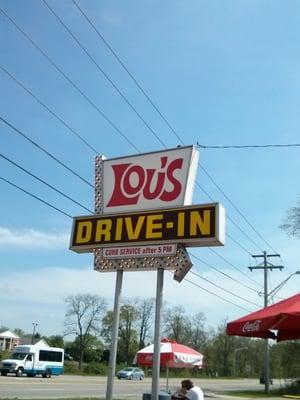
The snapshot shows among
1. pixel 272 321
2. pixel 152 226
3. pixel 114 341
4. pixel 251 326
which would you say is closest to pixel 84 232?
pixel 152 226

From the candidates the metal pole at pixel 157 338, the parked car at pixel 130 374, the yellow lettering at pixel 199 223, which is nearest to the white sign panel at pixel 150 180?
the yellow lettering at pixel 199 223

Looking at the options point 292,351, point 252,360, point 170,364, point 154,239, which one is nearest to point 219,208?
point 154,239

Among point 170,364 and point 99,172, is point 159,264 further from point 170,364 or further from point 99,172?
point 170,364

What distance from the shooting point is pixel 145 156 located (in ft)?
43.5

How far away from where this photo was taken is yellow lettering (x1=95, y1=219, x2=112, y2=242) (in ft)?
41.9

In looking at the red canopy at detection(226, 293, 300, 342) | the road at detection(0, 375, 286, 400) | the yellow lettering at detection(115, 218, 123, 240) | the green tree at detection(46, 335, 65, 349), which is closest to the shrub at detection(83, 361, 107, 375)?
the road at detection(0, 375, 286, 400)

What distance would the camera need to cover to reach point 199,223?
11.8 metres

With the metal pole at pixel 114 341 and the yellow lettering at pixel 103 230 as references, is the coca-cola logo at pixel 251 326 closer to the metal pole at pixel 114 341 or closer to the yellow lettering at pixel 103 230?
the metal pole at pixel 114 341

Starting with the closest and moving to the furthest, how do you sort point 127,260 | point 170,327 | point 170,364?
point 127,260 < point 170,364 < point 170,327

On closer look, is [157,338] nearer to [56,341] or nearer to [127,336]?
[127,336]

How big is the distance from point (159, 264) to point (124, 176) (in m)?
2.48

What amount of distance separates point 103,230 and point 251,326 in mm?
5932

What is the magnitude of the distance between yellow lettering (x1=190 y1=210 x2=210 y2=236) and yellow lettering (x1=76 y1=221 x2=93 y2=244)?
258 cm

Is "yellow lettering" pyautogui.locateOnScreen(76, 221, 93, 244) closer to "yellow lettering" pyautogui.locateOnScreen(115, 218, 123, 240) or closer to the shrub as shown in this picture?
"yellow lettering" pyautogui.locateOnScreen(115, 218, 123, 240)
